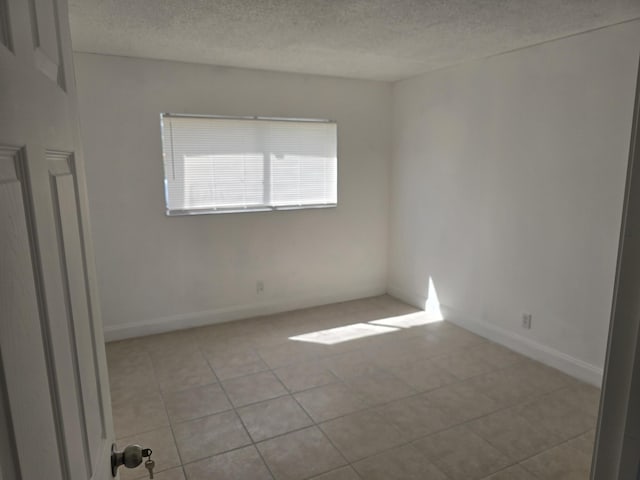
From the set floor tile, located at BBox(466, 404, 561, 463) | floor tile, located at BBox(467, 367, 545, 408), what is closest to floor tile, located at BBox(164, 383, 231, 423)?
floor tile, located at BBox(466, 404, 561, 463)

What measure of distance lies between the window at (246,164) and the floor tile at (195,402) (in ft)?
5.32

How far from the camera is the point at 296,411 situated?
2.73m

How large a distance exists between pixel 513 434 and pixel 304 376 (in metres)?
1.42

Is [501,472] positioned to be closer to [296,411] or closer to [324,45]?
[296,411]

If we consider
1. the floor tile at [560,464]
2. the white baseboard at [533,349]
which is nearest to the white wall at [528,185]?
the white baseboard at [533,349]

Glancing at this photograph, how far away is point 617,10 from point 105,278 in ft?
13.4

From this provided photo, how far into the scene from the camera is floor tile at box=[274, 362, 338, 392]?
304 cm

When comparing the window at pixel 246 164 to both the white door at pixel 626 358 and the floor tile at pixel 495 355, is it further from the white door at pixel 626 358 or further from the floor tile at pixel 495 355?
the white door at pixel 626 358

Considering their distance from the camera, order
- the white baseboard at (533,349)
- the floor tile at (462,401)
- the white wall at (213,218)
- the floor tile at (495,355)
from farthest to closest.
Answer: the white wall at (213,218)
the floor tile at (495,355)
the white baseboard at (533,349)
the floor tile at (462,401)

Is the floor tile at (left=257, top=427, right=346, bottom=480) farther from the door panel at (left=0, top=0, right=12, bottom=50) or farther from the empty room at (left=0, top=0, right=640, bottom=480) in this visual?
the door panel at (left=0, top=0, right=12, bottom=50)

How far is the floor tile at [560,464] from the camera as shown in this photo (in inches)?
84.9

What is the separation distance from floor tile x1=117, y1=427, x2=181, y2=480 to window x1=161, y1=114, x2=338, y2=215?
1.95 metres

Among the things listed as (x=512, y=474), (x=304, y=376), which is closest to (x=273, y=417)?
A: (x=304, y=376)

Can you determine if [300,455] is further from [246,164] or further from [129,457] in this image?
[246,164]
